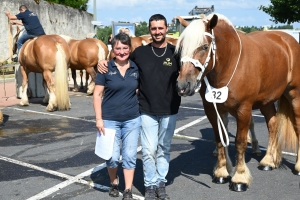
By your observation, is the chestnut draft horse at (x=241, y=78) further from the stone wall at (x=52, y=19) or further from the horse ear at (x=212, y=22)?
the stone wall at (x=52, y=19)

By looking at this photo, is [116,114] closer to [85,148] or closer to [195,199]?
[195,199]

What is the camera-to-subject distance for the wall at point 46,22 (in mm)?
11789

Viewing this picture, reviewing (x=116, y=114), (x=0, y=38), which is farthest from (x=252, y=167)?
(x=0, y=38)

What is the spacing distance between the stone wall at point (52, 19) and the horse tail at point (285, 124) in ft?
42.6

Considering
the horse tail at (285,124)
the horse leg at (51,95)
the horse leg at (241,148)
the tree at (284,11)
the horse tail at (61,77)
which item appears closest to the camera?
the horse leg at (241,148)

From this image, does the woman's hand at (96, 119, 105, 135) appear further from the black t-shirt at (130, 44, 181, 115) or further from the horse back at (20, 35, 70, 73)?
the horse back at (20, 35, 70, 73)

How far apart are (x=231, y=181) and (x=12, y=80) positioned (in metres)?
13.0

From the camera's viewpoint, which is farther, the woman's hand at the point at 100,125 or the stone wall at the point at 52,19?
the stone wall at the point at 52,19

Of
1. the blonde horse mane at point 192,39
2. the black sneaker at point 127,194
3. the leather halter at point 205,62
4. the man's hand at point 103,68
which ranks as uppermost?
the blonde horse mane at point 192,39

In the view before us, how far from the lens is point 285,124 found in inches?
211

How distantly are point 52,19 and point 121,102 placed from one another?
60.5ft

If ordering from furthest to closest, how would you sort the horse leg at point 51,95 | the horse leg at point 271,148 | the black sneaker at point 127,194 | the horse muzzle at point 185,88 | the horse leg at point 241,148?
the horse leg at point 51,95 < the horse leg at point 271,148 < the horse leg at point 241,148 < the black sneaker at point 127,194 < the horse muzzle at point 185,88

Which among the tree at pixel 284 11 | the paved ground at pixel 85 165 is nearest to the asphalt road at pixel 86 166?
the paved ground at pixel 85 165

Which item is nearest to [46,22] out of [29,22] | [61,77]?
[29,22]
